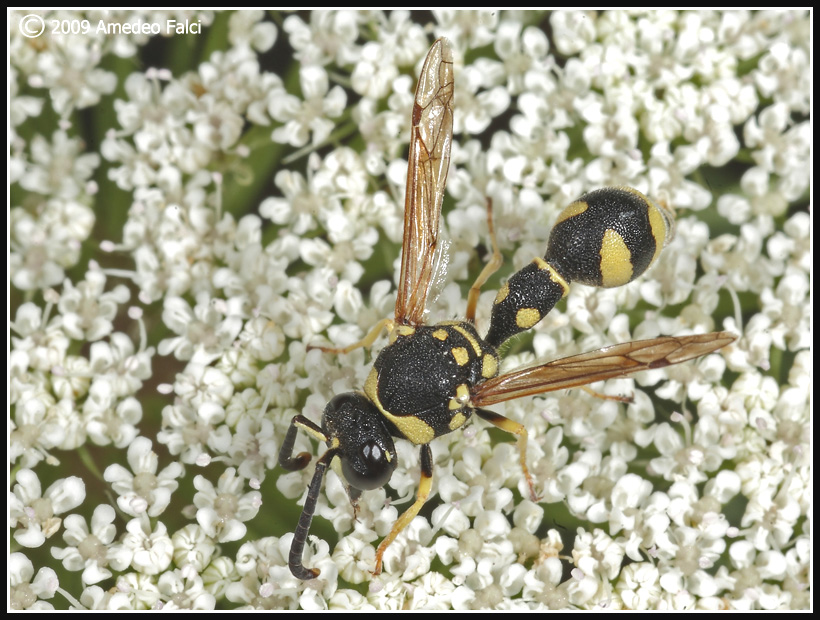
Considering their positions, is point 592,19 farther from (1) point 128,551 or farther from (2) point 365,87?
(1) point 128,551

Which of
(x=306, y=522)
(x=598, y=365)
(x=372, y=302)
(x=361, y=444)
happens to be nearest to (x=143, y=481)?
(x=306, y=522)

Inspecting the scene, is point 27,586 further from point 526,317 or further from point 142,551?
point 526,317

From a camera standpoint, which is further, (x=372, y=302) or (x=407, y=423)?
→ (x=372, y=302)

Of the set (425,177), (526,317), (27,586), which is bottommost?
(27,586)

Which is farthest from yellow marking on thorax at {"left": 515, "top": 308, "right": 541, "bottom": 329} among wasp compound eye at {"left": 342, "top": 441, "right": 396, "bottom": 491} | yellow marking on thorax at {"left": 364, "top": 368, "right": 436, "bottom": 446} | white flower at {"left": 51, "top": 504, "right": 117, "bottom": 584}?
white flower at {"left": 51, "top": 504, "right": 117, "bottom": 584}

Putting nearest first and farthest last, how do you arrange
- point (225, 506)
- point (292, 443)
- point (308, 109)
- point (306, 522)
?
1. point (306, 522)
2. point (292, 443)
3. point (225, 506)
4. point (308, 109)

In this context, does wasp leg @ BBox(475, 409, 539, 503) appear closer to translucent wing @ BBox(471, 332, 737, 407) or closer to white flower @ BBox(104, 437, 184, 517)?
translucent wing @ BBox(471, 332, 737, 407)

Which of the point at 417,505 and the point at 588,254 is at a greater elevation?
the point at 588,254

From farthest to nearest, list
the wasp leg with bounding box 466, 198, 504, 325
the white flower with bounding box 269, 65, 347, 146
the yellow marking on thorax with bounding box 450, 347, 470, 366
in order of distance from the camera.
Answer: the white flower with bounding box 269, 65, 347, 146 → the wasp leg with bounding box 466, 198, 504, 325 → the yellow marking on thorax with bounding box 450, 347, 470, 366
